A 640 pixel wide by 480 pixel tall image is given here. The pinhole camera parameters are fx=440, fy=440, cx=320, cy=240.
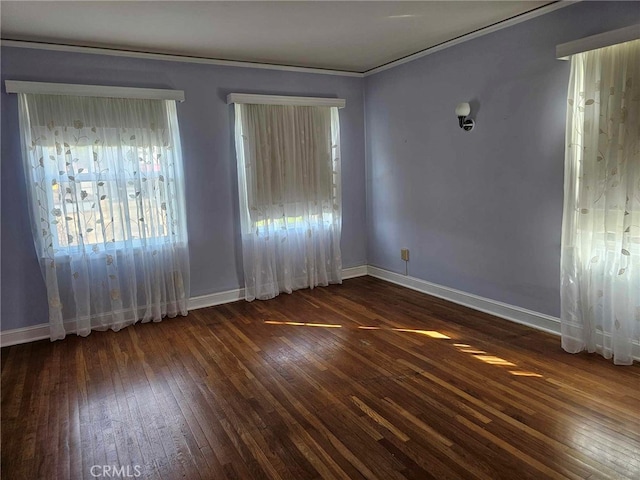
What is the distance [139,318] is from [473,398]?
120 inches

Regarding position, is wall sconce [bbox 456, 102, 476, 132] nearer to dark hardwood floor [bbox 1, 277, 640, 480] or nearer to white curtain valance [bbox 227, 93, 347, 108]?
white curtain valance [bbox 227, 93, 347, 108]

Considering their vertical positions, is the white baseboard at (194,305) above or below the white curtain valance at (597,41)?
below

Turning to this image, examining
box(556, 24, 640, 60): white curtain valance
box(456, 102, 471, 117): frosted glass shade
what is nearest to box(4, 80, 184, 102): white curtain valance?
box(456, 102, 471, 117): frosted glass shade

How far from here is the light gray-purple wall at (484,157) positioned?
3.34 m

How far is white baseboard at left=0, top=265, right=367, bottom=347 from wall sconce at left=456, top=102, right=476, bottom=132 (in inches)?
87.9

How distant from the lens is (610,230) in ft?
→ 9.60

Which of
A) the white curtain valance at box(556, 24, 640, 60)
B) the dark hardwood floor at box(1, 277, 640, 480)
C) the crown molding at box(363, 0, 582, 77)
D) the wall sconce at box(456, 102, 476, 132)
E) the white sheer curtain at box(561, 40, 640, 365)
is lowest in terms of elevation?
the dark hardwood floor at box(1, 277, 640, 480)

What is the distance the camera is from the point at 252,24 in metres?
3.33

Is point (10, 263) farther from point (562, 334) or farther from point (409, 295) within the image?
point (562, 334)

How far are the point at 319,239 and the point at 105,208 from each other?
88.1 inches

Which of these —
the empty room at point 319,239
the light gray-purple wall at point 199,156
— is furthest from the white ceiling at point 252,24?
the light gray-purple wall at point 199,156

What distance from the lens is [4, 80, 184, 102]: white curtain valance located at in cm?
348

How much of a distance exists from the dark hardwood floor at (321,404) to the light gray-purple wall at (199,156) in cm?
70

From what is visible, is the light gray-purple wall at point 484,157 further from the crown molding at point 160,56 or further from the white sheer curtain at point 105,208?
the white sheer curtain at point 105,208
